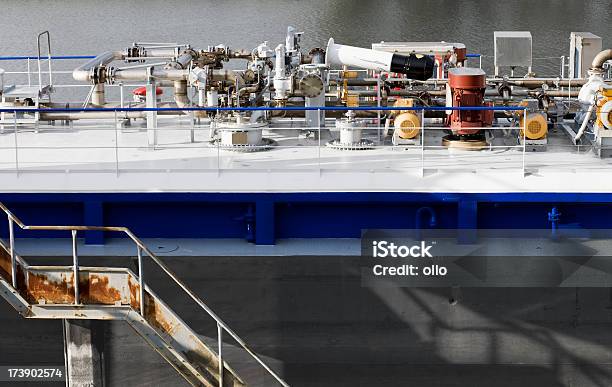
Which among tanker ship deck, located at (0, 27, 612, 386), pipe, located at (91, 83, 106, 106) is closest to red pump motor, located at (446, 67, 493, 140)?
tanker ship deck, located at (0, 27, 612, 386)

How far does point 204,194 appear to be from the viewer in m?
9.36

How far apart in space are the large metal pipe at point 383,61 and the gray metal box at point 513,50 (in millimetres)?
2556

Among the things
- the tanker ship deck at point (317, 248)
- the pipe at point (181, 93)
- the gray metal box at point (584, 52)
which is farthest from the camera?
the gray metal box at point (584, 52)

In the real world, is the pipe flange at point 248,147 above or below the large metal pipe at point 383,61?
below

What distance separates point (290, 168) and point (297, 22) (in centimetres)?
1953

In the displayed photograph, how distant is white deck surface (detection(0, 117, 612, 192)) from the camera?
370 inches

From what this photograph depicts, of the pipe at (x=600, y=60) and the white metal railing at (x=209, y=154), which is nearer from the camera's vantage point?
the white metal railing at (x=209, y=154)

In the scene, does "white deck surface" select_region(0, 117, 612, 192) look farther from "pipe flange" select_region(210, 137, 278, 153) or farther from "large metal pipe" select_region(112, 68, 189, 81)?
"large metal pipe" select_region(112, 68, 189, 81)

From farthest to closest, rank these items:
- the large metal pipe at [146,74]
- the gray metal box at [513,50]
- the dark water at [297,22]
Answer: the dark water at [297,22] < the gray metal box at [513,50] < the large metal pipe at [146,74]

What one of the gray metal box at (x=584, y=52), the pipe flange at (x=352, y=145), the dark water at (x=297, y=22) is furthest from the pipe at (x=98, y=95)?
the dark water at (x=297, y=22)

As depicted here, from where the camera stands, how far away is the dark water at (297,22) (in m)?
25.7

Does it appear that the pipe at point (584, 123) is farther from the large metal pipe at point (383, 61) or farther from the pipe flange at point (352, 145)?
the pipe flange at point (352, 145)

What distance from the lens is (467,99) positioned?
10.2 m

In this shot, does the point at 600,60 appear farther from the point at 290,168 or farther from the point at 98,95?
the point at 98,95
